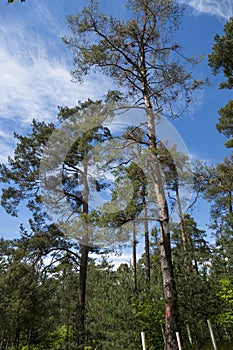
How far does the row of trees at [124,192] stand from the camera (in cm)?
617

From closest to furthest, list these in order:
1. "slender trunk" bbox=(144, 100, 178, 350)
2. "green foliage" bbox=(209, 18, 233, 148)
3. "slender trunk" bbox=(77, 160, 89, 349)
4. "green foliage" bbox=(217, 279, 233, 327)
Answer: "slender trunk" bbox=(144, 100, 178, 350) < "green foliage" bbox=(217, 279, 233, 327) < "slender trunk" bbox=(77, 160, 89, 349) < "green foliage" bbox=(209, 18, 233, 148)

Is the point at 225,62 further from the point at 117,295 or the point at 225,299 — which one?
the point at 117,295

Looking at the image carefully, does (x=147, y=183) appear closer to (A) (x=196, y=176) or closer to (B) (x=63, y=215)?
(A) (x=196, y=176)

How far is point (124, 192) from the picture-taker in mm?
6234

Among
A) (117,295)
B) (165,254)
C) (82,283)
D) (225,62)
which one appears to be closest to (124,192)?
(165,254)

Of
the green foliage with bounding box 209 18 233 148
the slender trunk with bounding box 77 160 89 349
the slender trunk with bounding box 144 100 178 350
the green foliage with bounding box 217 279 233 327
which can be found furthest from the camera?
the green foliage with bounding box 209 18 233 148

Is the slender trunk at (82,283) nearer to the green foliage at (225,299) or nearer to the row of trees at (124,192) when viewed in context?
the row of trees at (124,192)

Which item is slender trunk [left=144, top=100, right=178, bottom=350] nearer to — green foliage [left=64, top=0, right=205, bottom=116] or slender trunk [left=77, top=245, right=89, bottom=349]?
green foliage [left=64, top=0, right=205, bottom=116]

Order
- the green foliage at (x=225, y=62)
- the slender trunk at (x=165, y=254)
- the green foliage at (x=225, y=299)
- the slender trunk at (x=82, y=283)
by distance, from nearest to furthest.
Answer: the slender trunk at (x=165, y=254), the green foliage at (x=225, y=299), the slender trunk at (x=82, y=283), the green foliage at (x=225, y=62)

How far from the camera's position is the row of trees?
20.2ft

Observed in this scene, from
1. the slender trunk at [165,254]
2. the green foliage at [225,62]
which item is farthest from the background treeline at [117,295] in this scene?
the green foliage at [225,62]

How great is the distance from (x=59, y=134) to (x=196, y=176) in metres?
6.57

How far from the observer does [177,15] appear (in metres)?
7.07

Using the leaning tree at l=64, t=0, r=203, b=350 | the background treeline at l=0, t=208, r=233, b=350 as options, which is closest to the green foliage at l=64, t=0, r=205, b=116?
the leaning tree at l=64, t=0, r=203, b=350
